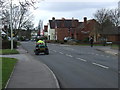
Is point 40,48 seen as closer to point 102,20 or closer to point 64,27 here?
point 102,20

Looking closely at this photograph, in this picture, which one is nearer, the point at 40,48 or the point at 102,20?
the point at 40,48

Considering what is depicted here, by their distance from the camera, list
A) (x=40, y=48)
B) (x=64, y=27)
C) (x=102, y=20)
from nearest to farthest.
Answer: (x=40, y=48) → (x=102, y=20) → (x=64, y=27)

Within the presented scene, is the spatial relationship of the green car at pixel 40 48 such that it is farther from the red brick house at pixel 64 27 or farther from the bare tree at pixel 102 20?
the red brick house at pixel 64 27

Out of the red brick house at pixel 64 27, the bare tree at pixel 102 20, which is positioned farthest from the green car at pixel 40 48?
the red brick house at pixel 64 27

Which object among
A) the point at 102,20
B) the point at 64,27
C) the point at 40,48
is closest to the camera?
the point at 40,48

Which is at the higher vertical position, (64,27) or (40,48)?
(64,27)

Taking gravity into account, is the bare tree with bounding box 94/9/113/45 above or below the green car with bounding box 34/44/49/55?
above

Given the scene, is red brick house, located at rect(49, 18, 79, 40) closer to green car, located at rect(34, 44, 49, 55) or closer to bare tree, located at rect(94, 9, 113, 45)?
bare tree, located at rect(94, 9, 113, 45)

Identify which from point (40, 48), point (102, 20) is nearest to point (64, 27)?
point (102, 20)

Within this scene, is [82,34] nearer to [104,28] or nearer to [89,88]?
[104,28]

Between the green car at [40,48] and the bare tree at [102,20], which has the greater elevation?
the bare tree at [102,20]

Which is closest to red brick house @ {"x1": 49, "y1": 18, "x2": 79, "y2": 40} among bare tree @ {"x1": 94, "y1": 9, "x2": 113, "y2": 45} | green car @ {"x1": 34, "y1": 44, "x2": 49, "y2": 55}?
bare tree @ {"x1": 94, "y1": 9, "x2": 113, "y2": 45}

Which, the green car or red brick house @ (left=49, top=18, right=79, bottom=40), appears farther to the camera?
red brick house @ (left=49, top=18, right=79, bottom=40)

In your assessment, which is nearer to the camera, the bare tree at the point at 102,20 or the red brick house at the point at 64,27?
the bare tree at the point at 102,20
